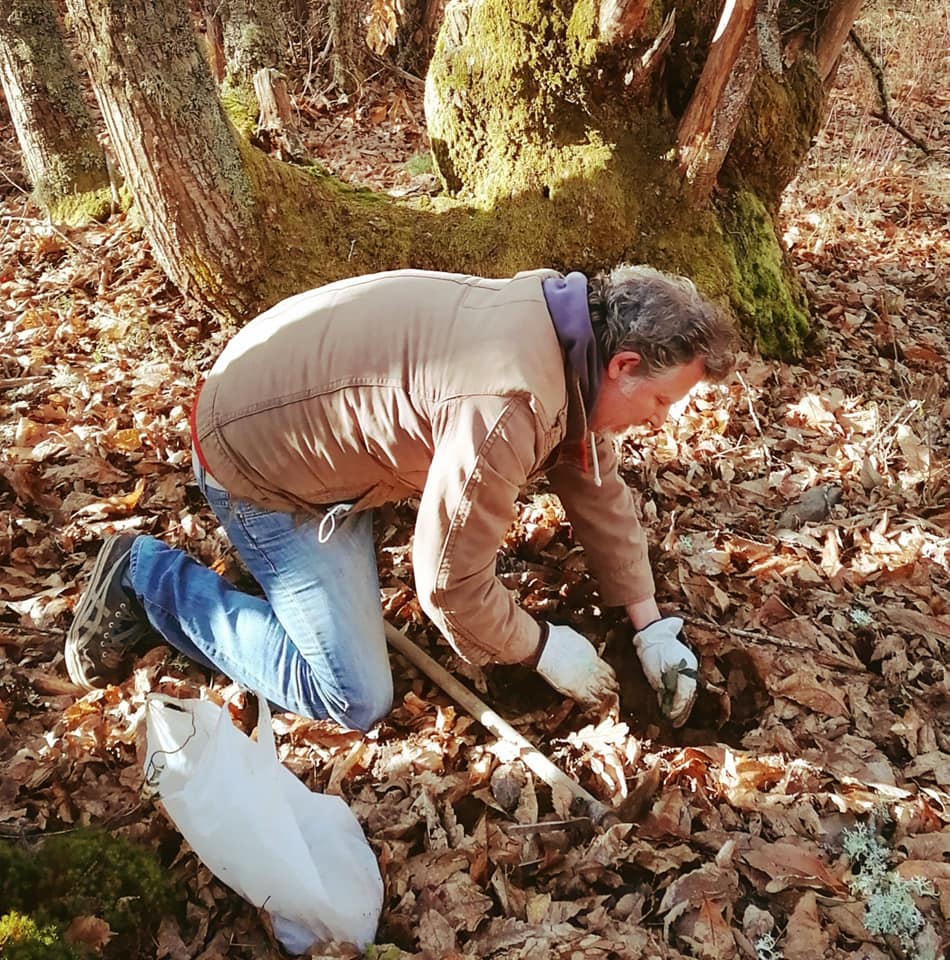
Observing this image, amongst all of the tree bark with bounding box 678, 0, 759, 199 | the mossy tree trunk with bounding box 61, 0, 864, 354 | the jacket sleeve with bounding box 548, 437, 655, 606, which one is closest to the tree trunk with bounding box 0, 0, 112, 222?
the mossy tree trunk with bounding box 61, 0, 864, 354

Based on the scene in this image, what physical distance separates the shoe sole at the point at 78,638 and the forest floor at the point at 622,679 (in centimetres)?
6

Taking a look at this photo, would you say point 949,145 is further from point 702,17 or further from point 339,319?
point 339,319

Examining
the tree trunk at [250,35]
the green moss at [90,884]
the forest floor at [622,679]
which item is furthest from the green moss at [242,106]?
the green moss at [90,884]

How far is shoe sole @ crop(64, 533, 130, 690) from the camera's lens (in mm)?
2588

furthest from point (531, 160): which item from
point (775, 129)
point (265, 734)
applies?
point (265, 734)

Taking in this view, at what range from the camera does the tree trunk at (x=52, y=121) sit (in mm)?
4391

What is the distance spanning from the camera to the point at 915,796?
2381mm

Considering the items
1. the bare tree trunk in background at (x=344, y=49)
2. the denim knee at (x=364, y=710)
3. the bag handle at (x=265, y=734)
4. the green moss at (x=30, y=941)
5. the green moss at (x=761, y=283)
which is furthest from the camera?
the bare tree trunk in background at (x=344, y=49)

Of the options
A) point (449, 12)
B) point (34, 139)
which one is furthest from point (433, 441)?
point (34, 139)

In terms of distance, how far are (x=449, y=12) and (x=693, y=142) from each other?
1.32 meters

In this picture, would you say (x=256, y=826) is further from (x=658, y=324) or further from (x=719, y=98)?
(x=719, y=98)

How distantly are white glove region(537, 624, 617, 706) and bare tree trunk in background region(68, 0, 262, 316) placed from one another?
2.13 m

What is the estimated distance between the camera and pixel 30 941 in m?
1.68

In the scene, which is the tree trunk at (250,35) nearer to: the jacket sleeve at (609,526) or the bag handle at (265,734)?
the jacket sleeve at (609,526)
